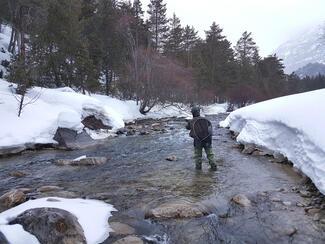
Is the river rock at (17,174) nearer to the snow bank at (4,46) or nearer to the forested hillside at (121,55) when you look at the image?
the forested hillside at (121,55)

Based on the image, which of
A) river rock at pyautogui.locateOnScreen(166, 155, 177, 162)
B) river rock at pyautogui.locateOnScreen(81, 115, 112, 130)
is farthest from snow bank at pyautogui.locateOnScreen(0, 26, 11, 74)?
river rock at pyautogui.locateOnScreen(166, 155, 177, 162)

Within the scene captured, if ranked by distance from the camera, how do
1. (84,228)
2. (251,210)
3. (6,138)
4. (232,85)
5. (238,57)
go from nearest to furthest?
(84,228) → (251,210) → (6,138) → (232,85) → (238,57)

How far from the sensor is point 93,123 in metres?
18.1

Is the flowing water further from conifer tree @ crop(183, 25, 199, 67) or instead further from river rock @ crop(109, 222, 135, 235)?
conifer tree @ crop(183, 25, 199, 67)

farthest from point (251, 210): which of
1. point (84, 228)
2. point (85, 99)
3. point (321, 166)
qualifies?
point (85, 99)

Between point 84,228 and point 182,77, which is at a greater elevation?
point 182,77

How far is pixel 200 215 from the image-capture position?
21.1ft

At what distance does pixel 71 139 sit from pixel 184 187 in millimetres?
7701

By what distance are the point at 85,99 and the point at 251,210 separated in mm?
13430

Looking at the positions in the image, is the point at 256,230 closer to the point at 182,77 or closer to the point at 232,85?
the point at 182,77

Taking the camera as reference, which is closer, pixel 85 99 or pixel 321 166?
pixel 321 166

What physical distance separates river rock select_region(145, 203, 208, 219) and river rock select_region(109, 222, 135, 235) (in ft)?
2.02

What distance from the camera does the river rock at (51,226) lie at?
16.0ft

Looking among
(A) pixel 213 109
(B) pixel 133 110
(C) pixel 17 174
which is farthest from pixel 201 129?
(A) pixel 213 109
